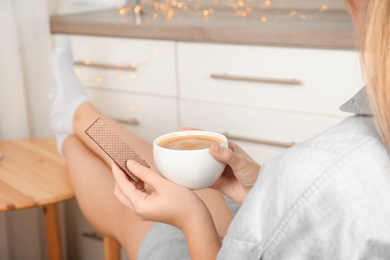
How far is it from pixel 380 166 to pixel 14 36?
1.41m

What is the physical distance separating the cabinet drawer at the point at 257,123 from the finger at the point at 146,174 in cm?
83

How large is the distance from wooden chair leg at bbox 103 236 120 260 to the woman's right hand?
1.45 feet

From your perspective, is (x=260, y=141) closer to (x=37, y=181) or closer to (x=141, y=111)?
(x=141, y=111)

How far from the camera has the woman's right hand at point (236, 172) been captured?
29.3 inches

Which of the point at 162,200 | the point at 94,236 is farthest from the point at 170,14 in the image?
the point at 162,200

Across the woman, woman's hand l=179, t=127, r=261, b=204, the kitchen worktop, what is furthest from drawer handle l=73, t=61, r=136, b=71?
the woman

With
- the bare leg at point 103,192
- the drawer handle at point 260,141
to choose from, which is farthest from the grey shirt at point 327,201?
the drawer handle at point 260,141

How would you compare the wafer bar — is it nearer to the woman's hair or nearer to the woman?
the woman

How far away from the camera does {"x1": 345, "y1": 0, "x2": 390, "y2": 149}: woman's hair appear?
0.51 m

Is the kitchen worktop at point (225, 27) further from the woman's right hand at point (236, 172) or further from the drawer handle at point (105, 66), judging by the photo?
the woman's right hand at point (236, 172)

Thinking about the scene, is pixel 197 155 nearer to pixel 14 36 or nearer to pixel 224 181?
pixel 224 181

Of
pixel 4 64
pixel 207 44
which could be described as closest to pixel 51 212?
pixel 4 64

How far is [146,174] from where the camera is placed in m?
0.74

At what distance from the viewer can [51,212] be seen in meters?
1.46
